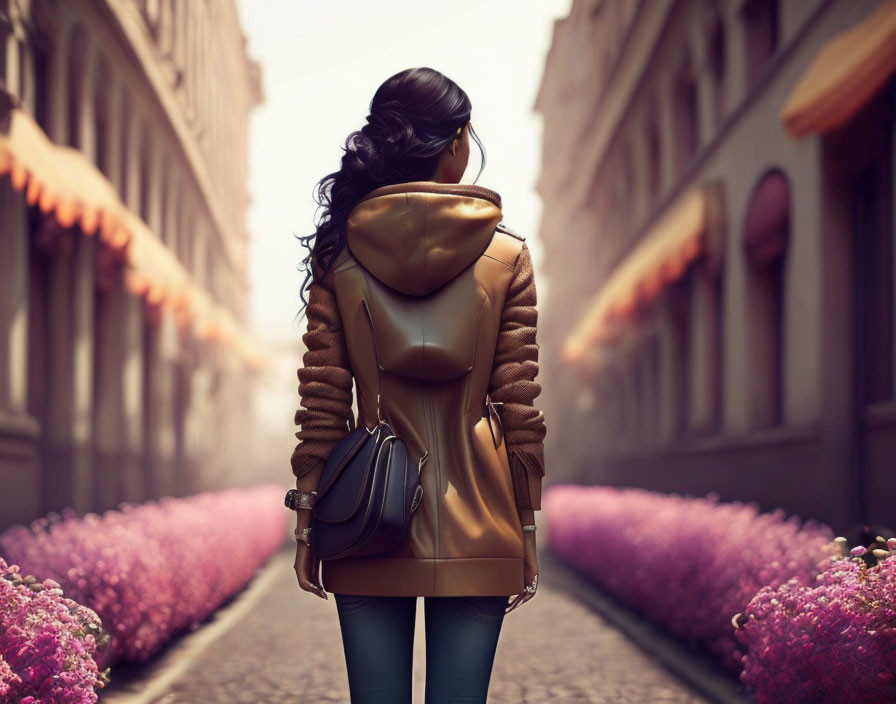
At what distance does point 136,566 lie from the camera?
7.53 m

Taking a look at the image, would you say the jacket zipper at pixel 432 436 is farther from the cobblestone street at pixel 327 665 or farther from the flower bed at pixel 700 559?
the cobblestone street at pixel 327 665

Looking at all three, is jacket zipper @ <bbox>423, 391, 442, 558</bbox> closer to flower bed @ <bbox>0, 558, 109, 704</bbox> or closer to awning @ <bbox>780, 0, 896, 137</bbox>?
flower bed @ <bbox>0, 558, 109, 704</bbox>

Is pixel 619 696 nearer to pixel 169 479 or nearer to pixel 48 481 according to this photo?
pixel 48 481

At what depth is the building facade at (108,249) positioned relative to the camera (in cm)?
1059

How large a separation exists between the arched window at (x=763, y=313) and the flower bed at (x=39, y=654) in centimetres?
1033

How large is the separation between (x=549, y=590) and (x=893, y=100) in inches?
242

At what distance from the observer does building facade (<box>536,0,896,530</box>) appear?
399 inches

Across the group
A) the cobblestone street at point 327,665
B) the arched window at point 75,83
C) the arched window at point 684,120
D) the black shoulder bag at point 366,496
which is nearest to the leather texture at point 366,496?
the black shoulder bag at point 366,496

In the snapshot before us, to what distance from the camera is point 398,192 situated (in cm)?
302

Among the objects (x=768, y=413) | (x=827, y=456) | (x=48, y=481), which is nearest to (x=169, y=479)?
(x=48, y=481)

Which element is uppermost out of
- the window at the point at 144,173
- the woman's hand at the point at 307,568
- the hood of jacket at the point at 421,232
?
the window at the point at 144,173

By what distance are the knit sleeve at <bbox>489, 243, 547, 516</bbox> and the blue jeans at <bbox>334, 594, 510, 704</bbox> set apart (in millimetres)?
317

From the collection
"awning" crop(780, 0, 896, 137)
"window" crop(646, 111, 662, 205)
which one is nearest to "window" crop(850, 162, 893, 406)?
"awning" crop(780, 0, 896, 137)

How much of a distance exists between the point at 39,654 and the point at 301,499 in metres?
1.58
